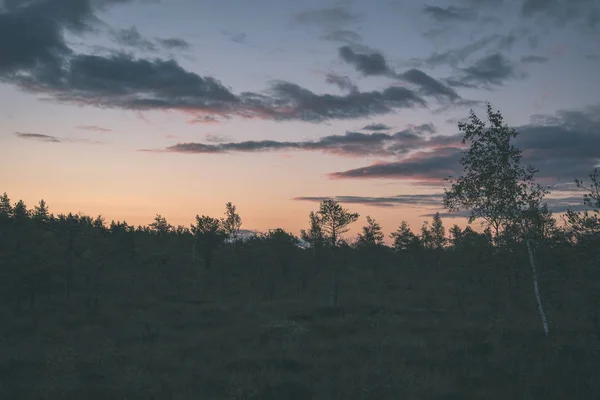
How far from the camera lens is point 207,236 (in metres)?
82.4

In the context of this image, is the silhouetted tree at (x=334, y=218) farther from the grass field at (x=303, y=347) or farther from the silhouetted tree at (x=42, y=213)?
the silhouetted tree at (x=42, y=213)

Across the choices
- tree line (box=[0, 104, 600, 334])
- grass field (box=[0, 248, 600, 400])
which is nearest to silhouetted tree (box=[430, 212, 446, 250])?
tree line (box=[0, 104, 600, 334])

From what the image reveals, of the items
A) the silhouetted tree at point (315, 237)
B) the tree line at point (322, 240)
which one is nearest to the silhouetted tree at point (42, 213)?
the tree line at point (322, 240)

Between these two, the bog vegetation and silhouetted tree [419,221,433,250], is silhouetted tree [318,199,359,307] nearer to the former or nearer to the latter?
the bog vegetation

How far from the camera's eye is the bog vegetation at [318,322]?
19.2m

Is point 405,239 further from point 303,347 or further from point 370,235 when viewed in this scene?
point 303,347

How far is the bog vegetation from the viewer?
19219mm

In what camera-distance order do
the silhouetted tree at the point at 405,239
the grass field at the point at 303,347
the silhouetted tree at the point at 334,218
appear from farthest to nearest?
1. the silhouetted tree at the point at 405,239
2. the silhouetted tree at the point at 334,218
3. the grass field at the point at 303,347

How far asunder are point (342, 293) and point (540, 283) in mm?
26576

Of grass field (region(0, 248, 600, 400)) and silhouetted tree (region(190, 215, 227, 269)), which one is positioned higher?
silhouetted tree (region(190, 215, 227, 269))

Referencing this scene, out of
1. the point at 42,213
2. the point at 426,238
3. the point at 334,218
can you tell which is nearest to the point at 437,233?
the point at 426,238

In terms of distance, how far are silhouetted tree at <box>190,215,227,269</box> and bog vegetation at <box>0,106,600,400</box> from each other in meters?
8.28

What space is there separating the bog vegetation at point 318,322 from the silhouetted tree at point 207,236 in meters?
8.28

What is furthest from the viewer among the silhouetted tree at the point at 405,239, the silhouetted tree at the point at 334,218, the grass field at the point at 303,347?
the silhouetted tree at the point at 405,239
